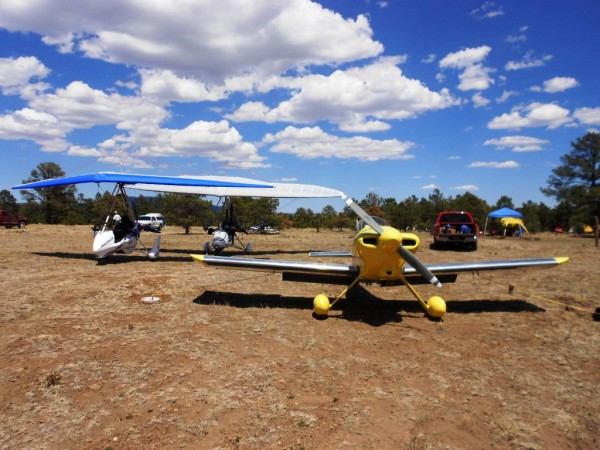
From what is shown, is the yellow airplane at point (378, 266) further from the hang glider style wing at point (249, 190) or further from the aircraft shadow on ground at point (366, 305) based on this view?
the hang glider style wing at point (249, 190)

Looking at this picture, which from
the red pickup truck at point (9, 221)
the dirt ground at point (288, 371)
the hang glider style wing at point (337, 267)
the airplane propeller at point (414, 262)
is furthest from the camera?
the red pickup truck at point (9, 221)

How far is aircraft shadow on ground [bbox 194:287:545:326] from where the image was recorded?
29.1 feet

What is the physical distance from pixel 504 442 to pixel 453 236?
18.6 metres

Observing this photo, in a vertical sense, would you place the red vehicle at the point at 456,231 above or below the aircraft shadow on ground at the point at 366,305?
above

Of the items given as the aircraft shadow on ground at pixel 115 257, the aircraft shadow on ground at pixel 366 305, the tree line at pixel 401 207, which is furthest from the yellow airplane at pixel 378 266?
the tree line at pixel 401 207

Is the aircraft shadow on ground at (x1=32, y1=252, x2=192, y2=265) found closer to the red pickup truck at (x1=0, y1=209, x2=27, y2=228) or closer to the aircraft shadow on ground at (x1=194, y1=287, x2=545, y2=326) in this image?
the aircraft shadow on ground at (x1=194, y1=287, x2=545, y2=326)

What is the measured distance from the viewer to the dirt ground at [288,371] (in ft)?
13.7

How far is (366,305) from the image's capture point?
32.0 feet

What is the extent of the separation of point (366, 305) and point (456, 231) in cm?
1525

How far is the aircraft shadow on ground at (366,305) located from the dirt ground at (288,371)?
0.08 metres

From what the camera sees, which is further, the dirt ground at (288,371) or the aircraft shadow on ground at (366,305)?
the aircraft shadow on ground at (366,305)

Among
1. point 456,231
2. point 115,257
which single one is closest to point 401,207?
point 456,231

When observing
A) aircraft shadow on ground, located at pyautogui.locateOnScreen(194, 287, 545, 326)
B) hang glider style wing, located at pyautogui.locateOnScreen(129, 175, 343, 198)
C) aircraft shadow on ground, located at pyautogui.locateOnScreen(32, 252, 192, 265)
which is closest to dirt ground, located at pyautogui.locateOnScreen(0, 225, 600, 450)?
aircraft shadow on ground, located at pyautogui.locateOnScreen(194, 287, 545, 326)

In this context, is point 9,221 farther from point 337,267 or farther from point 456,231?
point 456,231
